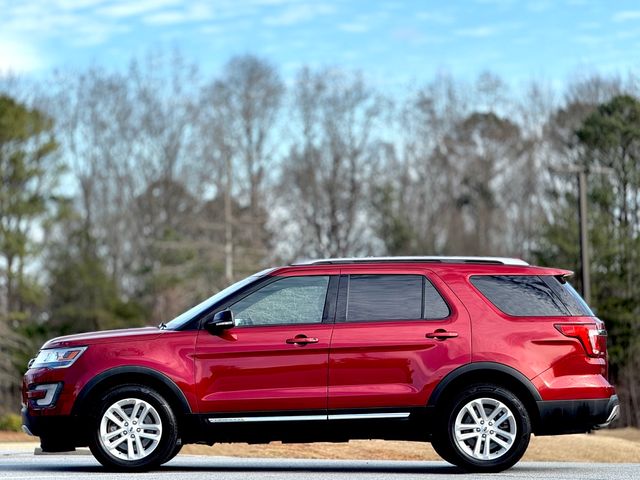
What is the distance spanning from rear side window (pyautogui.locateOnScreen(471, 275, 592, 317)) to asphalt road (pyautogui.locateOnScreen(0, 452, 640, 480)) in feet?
4.60

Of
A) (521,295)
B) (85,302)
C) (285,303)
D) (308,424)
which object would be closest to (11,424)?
(285,303)

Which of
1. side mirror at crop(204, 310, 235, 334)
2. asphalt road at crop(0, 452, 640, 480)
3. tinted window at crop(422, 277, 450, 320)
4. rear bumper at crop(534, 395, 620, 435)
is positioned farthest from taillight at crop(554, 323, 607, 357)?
side mirror at crop(204, 310, 235, 334)

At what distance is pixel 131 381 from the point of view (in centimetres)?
1067

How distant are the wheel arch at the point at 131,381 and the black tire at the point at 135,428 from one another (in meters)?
0.05

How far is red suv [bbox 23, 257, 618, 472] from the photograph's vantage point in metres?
10.5

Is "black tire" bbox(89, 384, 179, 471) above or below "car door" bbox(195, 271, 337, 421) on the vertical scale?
below

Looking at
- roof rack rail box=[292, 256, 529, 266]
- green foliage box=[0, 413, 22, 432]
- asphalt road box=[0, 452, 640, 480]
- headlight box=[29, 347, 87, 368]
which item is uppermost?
roof rack rail box=[292, 256, 529, 266]

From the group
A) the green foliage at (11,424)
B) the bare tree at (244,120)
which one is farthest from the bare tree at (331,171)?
the green foliage at (11,424)

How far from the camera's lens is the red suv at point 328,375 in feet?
34.6

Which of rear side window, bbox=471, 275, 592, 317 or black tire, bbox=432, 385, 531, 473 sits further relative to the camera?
rear side window, bbox=471, 275, 592, 317

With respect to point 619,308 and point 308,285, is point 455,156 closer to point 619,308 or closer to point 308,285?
point 619,308

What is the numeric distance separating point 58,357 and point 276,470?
2.25 m

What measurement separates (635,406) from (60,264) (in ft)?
92.9

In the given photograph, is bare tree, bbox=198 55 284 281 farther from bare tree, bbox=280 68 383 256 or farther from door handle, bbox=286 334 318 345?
door handle, bbox=286 334 318 345
